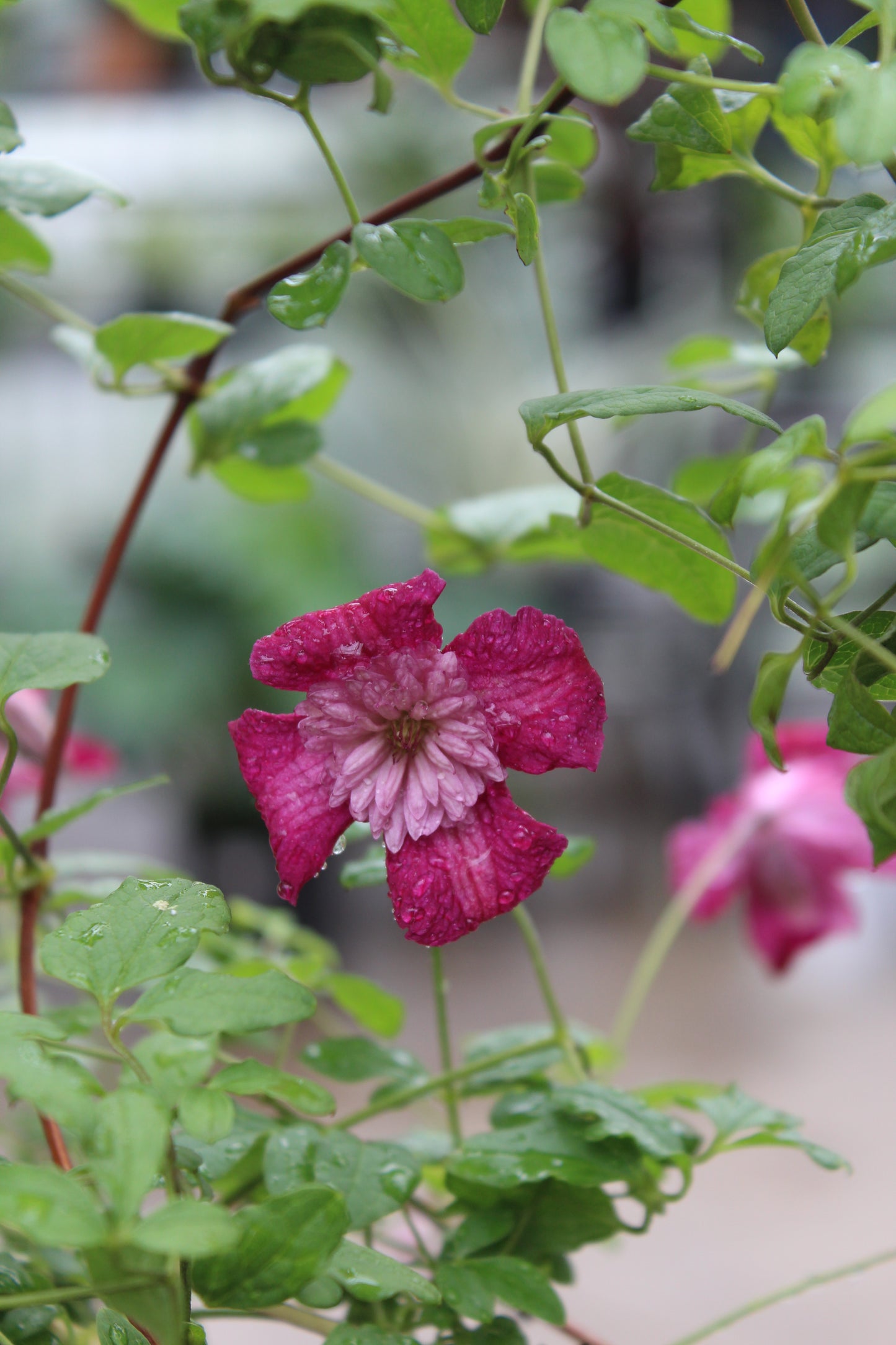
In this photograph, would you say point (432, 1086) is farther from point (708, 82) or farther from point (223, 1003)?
point (708, 82)

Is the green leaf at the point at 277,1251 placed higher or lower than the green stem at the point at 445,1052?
higher

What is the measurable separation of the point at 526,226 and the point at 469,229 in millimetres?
34

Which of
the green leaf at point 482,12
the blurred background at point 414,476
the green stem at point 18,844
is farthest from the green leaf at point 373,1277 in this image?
the blurred background at point 414,476

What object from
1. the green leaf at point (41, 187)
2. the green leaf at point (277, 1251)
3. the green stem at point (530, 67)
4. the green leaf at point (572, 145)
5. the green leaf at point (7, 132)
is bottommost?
the green leaf at point (277, 1251)

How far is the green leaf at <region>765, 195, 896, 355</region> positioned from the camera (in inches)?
7.7

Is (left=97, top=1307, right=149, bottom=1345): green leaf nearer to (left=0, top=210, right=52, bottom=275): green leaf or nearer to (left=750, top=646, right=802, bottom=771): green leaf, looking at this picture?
Answer: (left=750, top=646, right=802, bottom=771): green leaf

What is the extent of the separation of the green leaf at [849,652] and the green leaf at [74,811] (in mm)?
141

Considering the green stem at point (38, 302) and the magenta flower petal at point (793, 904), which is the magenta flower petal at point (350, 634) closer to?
the green stem at point (38, 302)

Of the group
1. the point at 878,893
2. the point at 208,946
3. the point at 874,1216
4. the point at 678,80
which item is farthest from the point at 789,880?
the point at 878,893

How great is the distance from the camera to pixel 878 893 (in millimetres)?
1828

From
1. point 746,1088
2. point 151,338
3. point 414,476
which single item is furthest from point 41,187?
point 414,476

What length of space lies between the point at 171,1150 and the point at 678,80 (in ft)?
0.67

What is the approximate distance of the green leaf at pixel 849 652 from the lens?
21 cm

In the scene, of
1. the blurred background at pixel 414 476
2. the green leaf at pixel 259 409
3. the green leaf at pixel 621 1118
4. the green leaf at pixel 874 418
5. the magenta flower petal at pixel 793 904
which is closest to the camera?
the green leaf at pixel 874 418
